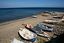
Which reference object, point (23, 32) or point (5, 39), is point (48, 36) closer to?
point (23, 32)

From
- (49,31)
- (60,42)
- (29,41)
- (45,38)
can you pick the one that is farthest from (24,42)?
(49,31)

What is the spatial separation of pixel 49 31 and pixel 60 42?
240 centimetres

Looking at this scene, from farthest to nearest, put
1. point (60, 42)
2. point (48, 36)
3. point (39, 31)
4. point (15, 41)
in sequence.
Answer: point (39, 31) < point (48, 36) < point (15, 41) < point (60, 42)

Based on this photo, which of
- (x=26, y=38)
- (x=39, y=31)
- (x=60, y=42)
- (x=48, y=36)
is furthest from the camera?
(x=39, y=31)

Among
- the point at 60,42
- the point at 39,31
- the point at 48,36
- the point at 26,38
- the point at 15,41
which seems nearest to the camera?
the point at 60,42

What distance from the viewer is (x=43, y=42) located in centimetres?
668

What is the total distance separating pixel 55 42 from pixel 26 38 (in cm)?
162

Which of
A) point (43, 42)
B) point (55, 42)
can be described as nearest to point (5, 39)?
point (43, 42)

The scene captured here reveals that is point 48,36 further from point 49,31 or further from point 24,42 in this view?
point 24,42

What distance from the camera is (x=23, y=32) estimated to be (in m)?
→ 7.80

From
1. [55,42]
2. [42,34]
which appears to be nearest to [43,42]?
[55,42]

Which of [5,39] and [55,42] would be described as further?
[5,39]

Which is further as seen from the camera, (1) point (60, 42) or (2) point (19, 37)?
(2) point (19, 37)

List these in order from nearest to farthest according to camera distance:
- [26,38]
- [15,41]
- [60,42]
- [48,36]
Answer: [60,42] → [15,41] → [26,38] → [48,36]
